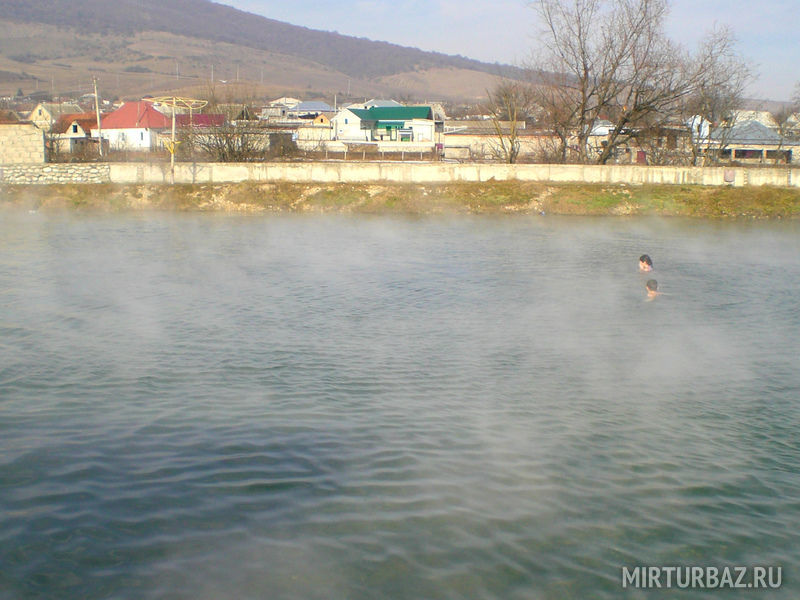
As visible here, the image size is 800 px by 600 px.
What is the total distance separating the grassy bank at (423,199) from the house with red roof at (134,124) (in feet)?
151

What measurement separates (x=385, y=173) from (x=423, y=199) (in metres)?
3.11

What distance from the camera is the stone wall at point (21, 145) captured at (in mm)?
40031

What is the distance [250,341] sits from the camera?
13391mm

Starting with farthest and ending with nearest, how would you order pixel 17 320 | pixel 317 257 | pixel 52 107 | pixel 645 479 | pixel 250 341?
pixel 52 107, pixel 317 257, pixel 17 320, pixel 250 341, pixel 645 479

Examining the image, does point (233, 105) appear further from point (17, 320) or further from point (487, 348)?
point (487, 348)

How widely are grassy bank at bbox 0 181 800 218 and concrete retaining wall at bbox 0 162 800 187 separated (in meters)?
0.76

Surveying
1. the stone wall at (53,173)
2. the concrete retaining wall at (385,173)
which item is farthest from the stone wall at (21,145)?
the concrete retaining wall at (385,173)

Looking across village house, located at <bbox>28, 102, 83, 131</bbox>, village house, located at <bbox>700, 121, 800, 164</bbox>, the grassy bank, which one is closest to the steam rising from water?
the grassy bank

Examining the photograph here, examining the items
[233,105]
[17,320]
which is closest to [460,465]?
[17,320]

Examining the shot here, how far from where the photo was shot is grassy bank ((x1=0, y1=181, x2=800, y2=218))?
124 ft

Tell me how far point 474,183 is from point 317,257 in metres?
18.6

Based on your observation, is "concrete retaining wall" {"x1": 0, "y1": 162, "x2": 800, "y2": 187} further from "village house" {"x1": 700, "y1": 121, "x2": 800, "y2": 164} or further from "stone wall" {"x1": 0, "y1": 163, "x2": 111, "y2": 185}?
"village house" {"x1": 700, "y1": 121, "x2": 800, "y2": 164}

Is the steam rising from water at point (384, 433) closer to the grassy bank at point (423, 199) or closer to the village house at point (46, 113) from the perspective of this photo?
the grassy bank at point (423, 199)

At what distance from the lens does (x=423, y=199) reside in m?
38.9
